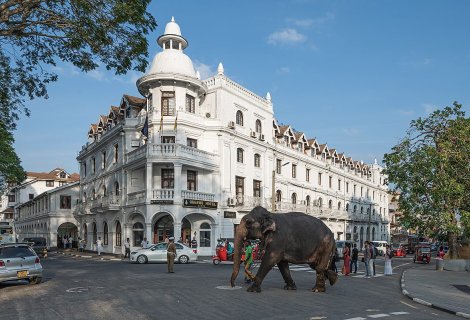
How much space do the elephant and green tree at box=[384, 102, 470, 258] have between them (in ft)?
44.9

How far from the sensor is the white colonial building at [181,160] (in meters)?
35.3

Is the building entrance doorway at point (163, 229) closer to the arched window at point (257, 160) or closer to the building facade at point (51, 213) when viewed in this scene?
the arched window at point (257, 160)

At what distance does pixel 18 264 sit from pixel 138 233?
72.8 ft

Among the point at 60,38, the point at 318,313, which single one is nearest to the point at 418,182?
the point at 318,313

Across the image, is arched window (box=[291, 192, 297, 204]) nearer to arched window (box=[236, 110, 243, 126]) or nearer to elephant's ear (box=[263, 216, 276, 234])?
arched window (box=[236, 110, 243, 126])

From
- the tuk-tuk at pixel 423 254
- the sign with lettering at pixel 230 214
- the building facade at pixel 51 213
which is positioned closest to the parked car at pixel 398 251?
the tuk-tuk at pixel 423 254

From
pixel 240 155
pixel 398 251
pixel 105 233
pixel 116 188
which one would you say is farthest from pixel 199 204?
pixel 398 251

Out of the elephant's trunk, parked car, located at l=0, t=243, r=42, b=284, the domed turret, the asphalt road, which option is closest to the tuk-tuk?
the asphalt road

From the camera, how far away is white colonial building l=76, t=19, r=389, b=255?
1391 inches

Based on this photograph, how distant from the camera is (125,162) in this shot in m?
39.3

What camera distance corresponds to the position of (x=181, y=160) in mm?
34469

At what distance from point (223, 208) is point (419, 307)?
87.9ft

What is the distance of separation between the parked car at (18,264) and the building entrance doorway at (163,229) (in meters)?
19.6

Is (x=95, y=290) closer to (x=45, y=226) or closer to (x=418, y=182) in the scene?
(x=418, y=182)
